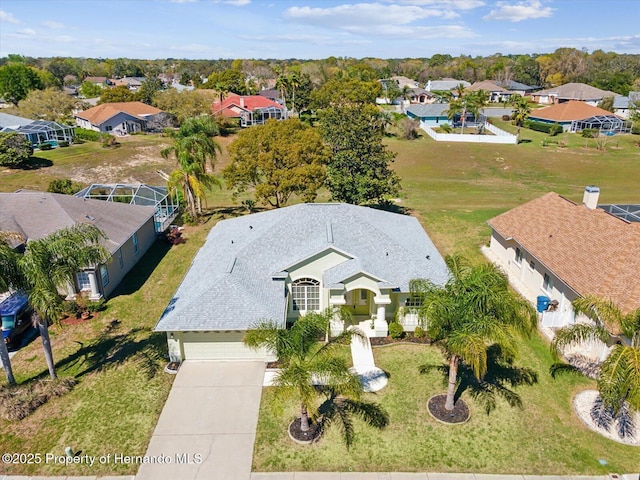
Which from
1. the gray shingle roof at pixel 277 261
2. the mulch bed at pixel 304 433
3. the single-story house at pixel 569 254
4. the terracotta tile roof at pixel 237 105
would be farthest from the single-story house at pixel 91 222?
the terracotta tile roof at pixel 237 105

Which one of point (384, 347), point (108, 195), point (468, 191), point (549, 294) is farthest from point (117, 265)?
point (468, 191)

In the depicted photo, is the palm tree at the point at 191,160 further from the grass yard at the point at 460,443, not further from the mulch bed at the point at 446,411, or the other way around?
the mulch bed at the point at 446,411

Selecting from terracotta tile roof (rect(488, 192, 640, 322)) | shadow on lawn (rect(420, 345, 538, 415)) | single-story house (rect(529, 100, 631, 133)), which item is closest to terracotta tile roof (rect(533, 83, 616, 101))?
single-story house (rect(529, 100, 631, 133))

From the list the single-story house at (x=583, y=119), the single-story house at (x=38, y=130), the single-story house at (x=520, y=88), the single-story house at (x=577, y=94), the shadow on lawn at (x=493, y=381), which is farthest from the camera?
the single-story house at (x=520, y=88)

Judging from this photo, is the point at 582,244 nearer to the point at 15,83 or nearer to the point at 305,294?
the point at 305,294

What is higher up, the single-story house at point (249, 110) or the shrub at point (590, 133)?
the single-story house at point (249, 110)

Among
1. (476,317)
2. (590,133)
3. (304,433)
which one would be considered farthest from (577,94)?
(304,433)

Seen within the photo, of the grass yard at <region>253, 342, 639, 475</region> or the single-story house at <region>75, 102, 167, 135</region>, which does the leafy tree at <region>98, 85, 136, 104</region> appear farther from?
the grass yard at <region>253, 342, 639, 475</region>
